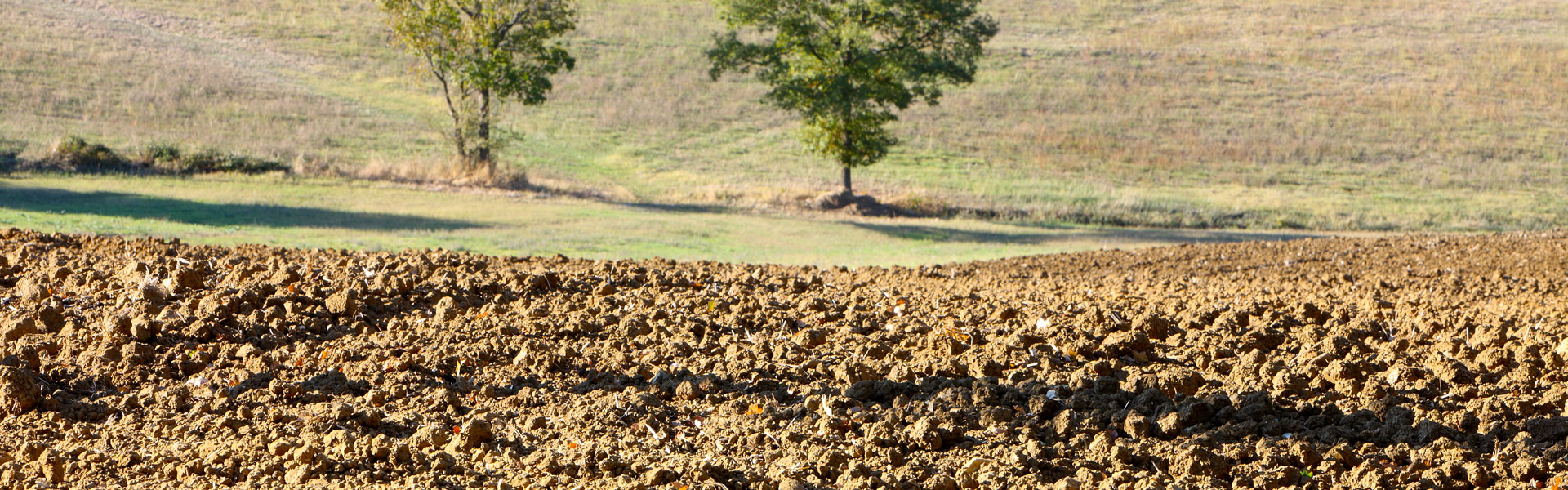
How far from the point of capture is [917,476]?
11.0ft

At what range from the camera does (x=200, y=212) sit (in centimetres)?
1748

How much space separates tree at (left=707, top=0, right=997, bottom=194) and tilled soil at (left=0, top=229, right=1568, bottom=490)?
1867cm

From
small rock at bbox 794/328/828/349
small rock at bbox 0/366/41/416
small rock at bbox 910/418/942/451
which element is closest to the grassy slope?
small rock at bbox 794/328/828/349

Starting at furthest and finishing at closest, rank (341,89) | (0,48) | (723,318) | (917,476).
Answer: (341,89)
(0,48)
(723,318)
(917,476)

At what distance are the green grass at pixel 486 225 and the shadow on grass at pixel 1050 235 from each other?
0.04 m

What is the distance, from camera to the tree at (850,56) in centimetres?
A: 2500

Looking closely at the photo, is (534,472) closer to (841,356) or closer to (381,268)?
(841,356)

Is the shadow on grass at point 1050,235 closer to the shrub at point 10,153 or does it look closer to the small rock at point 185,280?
the small rock at point 185,280

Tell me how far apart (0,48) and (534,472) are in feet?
135

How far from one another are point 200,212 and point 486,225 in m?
4.18

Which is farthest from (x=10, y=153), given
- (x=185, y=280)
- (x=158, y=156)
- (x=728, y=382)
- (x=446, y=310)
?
(x=728, y=382)

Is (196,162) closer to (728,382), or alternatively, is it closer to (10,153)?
(10,153)

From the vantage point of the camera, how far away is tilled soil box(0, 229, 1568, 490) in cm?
340

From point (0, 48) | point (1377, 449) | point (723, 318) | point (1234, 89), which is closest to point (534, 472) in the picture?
point (723, 318)
